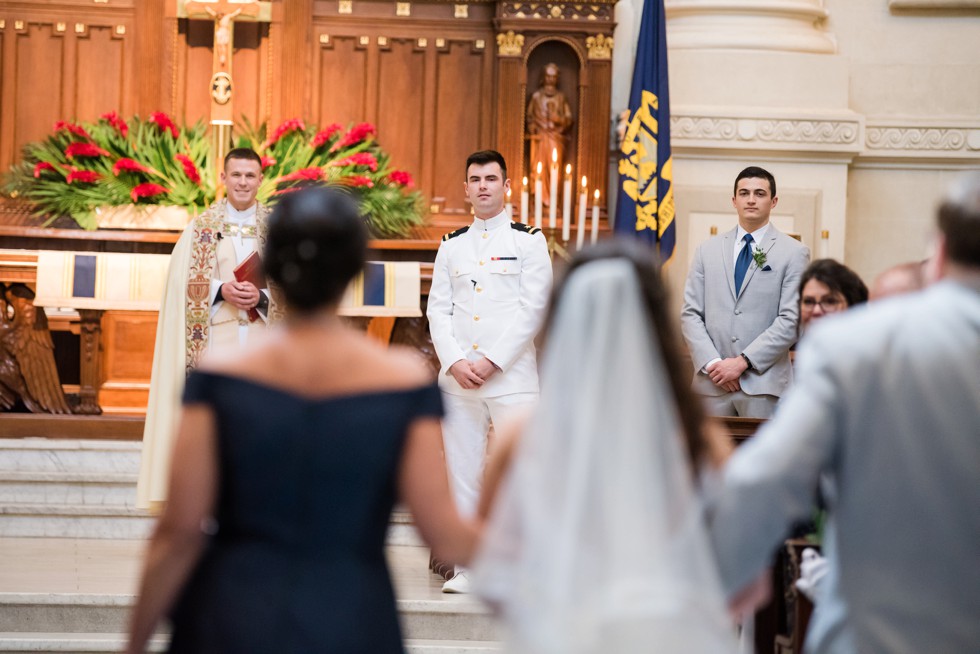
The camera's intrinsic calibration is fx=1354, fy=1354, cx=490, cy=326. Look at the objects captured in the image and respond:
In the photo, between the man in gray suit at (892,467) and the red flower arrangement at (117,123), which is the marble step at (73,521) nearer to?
the red flower arrangement at (117,123)

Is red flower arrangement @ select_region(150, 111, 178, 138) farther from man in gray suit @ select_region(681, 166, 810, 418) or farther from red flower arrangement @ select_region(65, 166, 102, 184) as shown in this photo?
man in gray suit @ select_region(681, 166, 810, 418)

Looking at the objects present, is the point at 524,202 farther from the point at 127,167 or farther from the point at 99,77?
the point at 99,77

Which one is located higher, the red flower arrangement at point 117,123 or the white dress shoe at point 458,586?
the red flower arrangement at point 117,123

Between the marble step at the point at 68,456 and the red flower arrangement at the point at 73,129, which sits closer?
the marble step at the point at 68,456

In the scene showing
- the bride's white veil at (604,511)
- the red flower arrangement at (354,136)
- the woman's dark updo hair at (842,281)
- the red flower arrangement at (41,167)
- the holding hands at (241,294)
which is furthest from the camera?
the red flower arrangement at (354,136)

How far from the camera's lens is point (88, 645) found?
16.9ft

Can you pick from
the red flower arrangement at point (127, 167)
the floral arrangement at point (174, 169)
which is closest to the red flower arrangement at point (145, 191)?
the floral arrangement at point (174, 169)

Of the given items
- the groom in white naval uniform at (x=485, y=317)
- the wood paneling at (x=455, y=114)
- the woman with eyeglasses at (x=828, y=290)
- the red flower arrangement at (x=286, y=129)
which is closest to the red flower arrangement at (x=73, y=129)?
the red flower arrangement at (x=286, y=129)

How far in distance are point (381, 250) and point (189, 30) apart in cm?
230

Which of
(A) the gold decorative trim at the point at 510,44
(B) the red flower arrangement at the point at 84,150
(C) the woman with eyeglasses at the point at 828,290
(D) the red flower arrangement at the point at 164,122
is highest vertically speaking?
(A) the gold decorative trim at the point at 510,44

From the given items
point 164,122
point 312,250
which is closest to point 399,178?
point 164,122

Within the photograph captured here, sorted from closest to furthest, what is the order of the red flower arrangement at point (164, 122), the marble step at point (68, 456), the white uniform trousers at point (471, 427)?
1. the white uniform trousers at point (471, 427)
2. the marble step at point (68, 456)
3. the red flower arrangement at point (164, 122)

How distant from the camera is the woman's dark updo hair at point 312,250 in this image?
2.35 m

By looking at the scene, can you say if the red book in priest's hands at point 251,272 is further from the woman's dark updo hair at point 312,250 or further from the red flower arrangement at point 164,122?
the woman's dark updo hair at point 312,250
